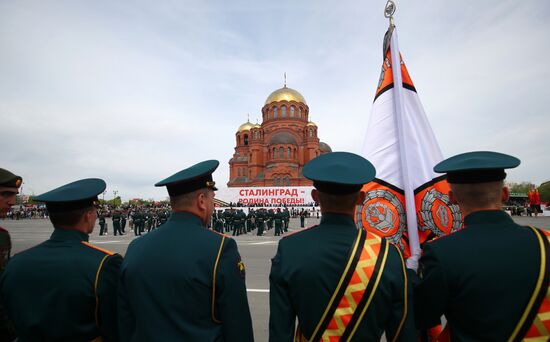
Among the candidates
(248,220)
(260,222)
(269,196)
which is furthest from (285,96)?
(260,222)

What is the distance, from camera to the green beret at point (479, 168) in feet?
5.40

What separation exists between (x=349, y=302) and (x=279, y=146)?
47784 millimetres

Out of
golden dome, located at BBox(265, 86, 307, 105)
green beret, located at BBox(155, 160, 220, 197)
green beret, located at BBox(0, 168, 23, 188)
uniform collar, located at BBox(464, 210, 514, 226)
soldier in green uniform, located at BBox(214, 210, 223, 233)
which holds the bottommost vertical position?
soldier in green uniform, located at BBox(214, 210, 223, 233)

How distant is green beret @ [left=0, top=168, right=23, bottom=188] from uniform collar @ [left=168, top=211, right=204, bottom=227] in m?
1.88

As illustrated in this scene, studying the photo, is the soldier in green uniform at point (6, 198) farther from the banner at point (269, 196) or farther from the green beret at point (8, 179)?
the banner at point (269, 196)

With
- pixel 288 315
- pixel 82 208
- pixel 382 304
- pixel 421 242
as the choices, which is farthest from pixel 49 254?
pixel 421 242

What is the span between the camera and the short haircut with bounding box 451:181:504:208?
1.68 m

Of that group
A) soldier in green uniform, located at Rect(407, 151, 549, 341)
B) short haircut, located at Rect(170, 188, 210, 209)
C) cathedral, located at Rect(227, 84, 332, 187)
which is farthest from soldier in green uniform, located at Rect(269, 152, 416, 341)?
cathedral, located at Rect(227, 84, 332, 187)

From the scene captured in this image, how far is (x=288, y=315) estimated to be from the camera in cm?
162

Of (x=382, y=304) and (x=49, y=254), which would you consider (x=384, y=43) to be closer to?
(x=382, y=304)

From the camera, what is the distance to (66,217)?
77.0 inches

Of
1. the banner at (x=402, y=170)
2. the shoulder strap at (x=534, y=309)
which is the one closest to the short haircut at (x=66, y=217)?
the banner at (x=402, y=170)

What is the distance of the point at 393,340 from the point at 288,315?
21.9 inches

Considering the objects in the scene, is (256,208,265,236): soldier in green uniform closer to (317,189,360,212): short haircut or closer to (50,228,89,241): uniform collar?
(50,228,89,241): uniform collar
